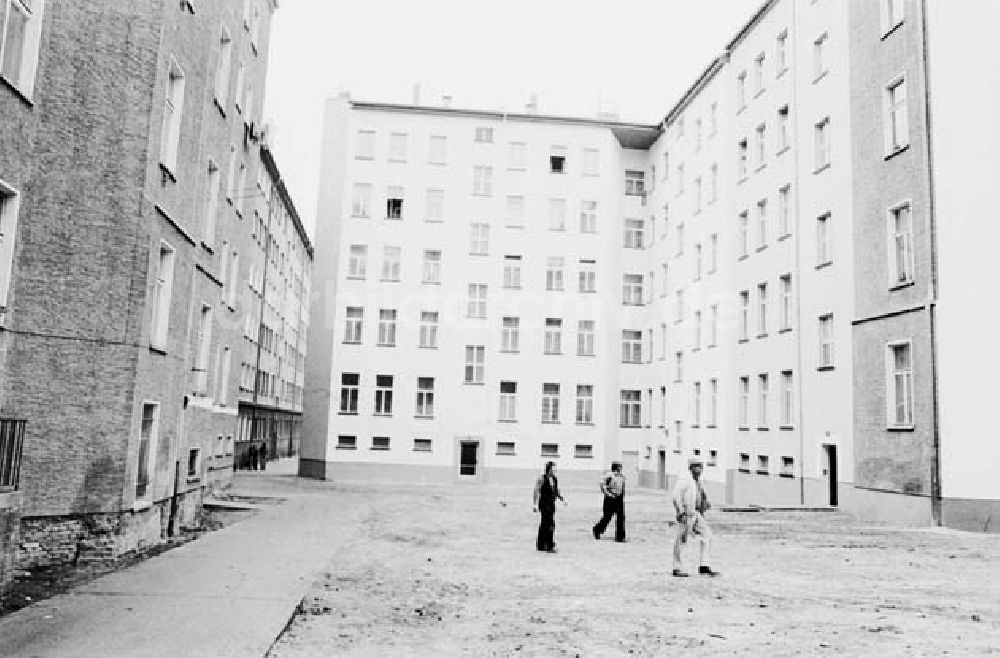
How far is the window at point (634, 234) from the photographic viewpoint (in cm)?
4528

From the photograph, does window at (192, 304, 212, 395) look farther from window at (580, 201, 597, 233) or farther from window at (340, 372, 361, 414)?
window at (580, 201, 597, 233)

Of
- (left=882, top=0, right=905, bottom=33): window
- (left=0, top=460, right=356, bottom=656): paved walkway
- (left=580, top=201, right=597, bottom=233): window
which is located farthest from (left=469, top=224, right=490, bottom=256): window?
(left=0, top=460, right=356, bottom=656): paved walkway

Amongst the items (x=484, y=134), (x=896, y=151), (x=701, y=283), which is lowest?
(x=701, y=283)

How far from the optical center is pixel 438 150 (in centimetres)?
4347

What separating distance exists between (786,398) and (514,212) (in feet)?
61.2

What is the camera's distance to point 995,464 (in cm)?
2030

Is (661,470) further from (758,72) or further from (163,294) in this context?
(163,294)

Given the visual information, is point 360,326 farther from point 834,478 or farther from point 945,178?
point 945,178

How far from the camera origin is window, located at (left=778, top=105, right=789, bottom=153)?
31.5 m

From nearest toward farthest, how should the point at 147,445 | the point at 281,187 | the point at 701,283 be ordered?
1. the point at 147,445
2. the point at 701,283
3. the point at 281,187

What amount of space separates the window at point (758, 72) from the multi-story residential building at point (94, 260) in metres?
24.2

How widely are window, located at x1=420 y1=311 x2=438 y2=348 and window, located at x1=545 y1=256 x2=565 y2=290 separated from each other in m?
6.07

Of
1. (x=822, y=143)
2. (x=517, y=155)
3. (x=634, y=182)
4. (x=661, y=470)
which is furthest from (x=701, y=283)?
(x=517, y=155)

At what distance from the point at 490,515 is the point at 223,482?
10033 mm
